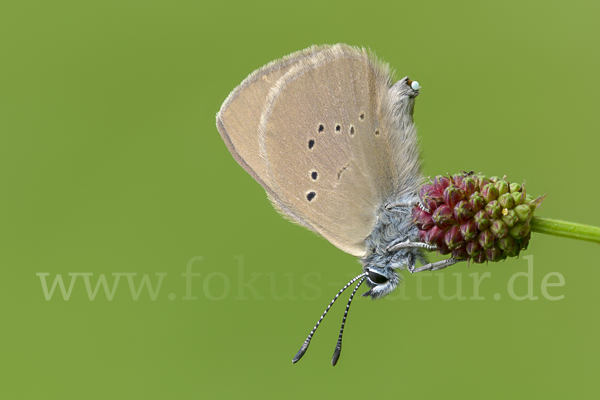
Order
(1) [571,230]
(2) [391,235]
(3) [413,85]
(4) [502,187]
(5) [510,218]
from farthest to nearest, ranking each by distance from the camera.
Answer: (2) [391,235] → (3) [413,85] → (4) [502,187] → (5) [510,218] → (1) [571,230]

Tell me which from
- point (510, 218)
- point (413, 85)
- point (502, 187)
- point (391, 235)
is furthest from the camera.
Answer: point (391, 235)

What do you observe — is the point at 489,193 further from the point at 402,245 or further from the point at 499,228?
the point at 402,245

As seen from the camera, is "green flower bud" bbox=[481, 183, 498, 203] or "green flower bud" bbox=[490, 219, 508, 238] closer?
→ "green flower bud" bbox=[490, 219, 508, 238]

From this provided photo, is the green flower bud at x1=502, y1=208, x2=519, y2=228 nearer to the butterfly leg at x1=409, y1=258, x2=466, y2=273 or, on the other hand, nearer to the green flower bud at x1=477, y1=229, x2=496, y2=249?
the green flower bud at x1=477, y1=229, x2=496, y2=249

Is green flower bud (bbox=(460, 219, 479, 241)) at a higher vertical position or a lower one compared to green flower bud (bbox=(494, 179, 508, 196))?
lower

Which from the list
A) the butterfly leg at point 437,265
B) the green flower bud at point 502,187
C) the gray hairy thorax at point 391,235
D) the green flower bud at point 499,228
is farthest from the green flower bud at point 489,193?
the gray hairy thorax at point 391,235

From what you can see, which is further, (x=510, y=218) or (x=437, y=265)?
(x=437, y=265)

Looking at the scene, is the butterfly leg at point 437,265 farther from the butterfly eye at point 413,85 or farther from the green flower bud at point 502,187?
the butterfly eye at point 413,85

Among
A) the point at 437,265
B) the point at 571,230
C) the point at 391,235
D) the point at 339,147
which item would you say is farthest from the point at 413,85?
the point at 571,230

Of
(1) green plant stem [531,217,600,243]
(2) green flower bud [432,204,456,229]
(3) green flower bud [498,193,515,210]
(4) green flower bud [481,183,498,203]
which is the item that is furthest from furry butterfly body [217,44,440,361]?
(1) green plant stem [531,217,600,243]
